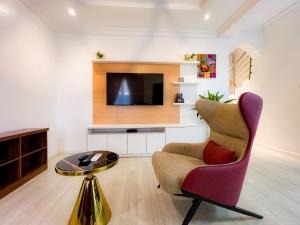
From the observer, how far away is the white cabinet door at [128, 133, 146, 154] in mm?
3412

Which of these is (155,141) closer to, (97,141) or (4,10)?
(97,141)

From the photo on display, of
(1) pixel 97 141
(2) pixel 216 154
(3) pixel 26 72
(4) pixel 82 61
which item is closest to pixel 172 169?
(2) pixel 216 154

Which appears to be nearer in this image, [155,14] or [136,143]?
[155,14]

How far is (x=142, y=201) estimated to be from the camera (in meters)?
1.87

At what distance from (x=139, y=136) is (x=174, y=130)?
2.40 feet

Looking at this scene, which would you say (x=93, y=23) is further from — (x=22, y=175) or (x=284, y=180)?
(x=284, y=180)

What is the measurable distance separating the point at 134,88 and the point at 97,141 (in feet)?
4.39

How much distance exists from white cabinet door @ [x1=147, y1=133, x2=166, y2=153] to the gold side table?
1.91 meters

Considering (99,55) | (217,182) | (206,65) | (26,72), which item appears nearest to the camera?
(217,182)

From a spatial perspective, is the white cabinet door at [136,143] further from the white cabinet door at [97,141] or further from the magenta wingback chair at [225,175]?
the magenta wingback chair at [225,175]

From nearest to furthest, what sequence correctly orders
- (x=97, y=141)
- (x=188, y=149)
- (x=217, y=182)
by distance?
(x=217, y=182) → (x=188, y=149) → (x=97, y=141)

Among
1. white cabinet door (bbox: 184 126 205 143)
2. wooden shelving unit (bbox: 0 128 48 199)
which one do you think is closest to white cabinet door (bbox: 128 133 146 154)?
white cabinet door (bbox: 184 126 205 143)

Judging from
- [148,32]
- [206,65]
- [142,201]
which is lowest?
[142,201]

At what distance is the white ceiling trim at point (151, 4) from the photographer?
9.35 feet
